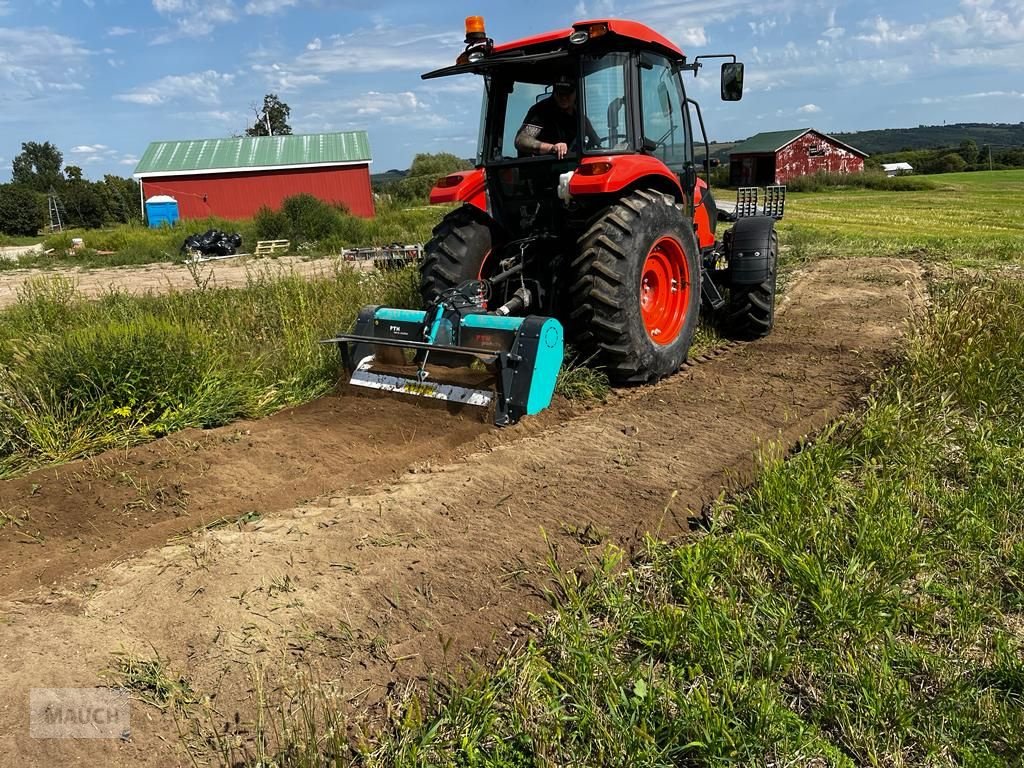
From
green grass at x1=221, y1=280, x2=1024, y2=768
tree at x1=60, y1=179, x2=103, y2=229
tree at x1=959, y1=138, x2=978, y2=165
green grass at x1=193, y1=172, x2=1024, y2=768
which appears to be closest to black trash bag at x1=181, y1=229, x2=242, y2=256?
green grass at x1=193, y1=172, x2=1024, y2=768

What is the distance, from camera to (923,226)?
17.6 metres

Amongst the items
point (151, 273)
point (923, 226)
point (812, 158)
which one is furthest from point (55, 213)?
point (923, 226)

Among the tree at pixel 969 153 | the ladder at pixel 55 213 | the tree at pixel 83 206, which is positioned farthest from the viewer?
the tree at pixel 969 153

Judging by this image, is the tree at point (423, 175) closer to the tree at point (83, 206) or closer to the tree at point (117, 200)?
the tree at point (117, 200)

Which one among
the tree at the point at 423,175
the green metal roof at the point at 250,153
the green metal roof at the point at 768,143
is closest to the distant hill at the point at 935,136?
the green metal roof at the point at 768,143

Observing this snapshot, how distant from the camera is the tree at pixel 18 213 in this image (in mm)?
45062

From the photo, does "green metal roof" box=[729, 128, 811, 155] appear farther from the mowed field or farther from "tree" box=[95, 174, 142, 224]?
the mowed field

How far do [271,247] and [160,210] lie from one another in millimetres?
11843

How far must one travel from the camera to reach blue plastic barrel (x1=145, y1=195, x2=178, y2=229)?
98.4 ft

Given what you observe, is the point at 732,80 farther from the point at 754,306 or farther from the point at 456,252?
the point at 456,252

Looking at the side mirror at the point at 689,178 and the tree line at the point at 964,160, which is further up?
the tree line at the point at 964,160

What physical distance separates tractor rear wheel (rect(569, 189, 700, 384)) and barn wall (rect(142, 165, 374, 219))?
1106 inches

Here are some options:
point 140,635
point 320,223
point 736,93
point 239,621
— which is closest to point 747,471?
point 239,621

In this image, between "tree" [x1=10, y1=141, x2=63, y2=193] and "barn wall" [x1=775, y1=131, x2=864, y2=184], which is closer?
"barn wall" [x1=775, y1=131, x2=864, y2=184]
